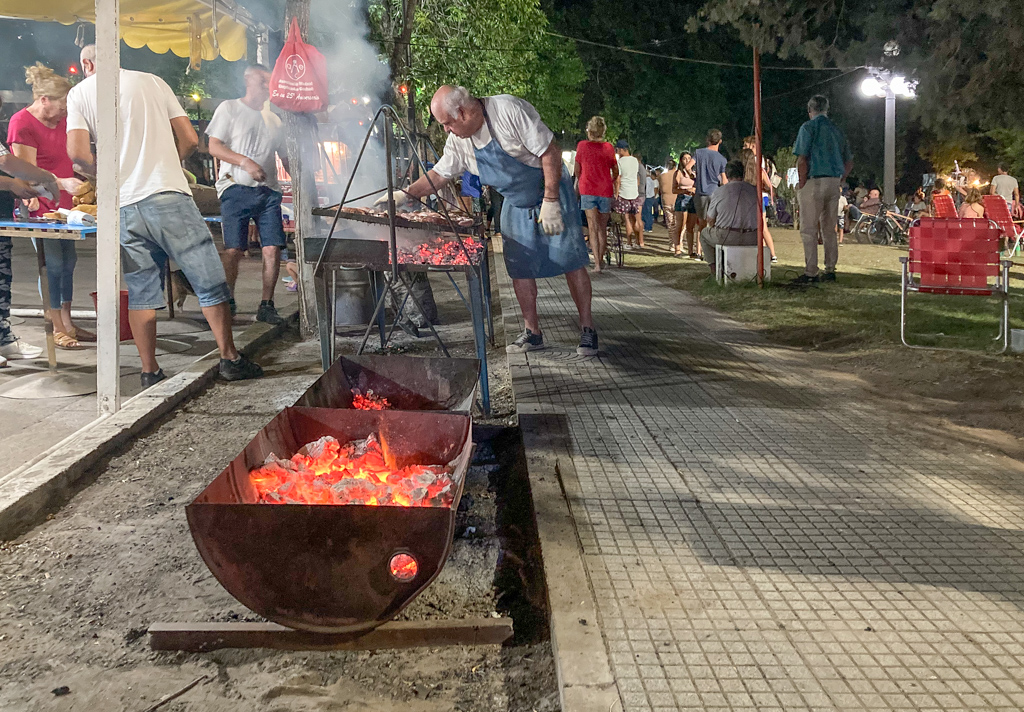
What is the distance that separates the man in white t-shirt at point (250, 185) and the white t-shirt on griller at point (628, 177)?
789 cm

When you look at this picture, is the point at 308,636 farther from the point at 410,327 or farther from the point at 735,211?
the point at 735,211

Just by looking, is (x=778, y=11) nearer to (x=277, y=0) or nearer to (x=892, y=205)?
(x=277, y=0)

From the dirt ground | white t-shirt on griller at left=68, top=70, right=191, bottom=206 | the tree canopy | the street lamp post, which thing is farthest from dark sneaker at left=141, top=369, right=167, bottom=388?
the street lamp post

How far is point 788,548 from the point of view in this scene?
3.36 meters

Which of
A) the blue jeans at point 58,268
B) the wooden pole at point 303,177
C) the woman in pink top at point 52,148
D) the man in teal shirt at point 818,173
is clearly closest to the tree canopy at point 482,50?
the wooden pole at point 303,177

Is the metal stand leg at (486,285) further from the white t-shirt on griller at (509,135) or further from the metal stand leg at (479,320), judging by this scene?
the white t-shirt on griller at (509,135)

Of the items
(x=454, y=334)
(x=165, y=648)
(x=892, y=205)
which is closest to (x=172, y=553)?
(x=165, y=648)

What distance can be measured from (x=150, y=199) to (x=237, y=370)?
1.38m

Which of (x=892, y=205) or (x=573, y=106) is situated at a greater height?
(x=573, y=106)

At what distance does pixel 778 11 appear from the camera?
12.6 m

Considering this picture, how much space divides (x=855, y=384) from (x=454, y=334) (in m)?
3.83

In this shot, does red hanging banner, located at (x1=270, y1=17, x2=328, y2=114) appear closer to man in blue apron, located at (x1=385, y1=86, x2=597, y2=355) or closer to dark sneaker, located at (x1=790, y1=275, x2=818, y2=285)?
man in blue apron, located at (x1=385, y1=86, x2=597, y2=355)

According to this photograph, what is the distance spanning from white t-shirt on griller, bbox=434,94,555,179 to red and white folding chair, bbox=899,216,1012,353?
3.07m

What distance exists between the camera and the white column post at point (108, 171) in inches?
192
